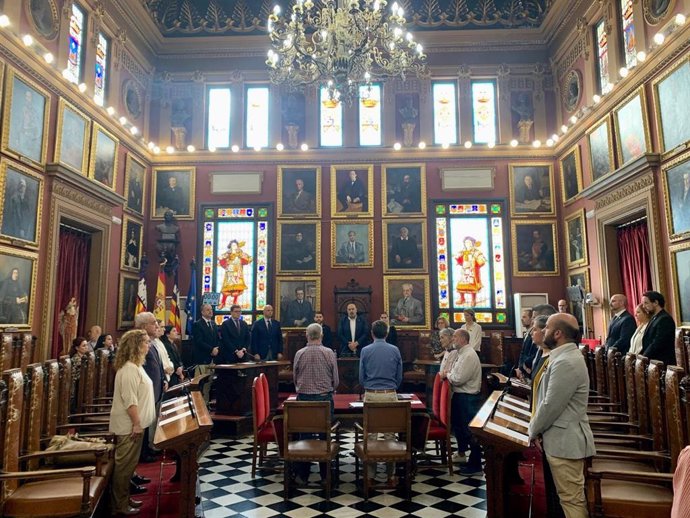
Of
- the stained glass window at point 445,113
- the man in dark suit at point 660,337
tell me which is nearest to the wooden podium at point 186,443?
the man in dark suit at point 660,337

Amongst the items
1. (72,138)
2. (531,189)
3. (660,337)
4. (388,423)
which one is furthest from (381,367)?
(531,189)

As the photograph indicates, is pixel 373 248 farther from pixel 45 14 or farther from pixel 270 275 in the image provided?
pixel 45 14

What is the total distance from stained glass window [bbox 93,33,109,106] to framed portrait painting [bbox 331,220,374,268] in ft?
19.5

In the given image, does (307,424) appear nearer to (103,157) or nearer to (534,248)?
(103,157)

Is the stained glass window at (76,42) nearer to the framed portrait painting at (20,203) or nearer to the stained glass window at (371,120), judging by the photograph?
the framed portrait painting at (20,203)

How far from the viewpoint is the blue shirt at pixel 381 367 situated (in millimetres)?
5883

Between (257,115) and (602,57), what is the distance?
828 centimetres

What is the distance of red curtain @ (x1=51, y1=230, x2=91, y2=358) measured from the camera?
9031mm

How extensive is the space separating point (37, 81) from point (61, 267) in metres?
3.31

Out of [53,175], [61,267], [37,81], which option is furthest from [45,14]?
[61,267]

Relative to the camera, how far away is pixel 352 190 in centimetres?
1288

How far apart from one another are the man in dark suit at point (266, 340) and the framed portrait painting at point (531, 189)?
263 inches

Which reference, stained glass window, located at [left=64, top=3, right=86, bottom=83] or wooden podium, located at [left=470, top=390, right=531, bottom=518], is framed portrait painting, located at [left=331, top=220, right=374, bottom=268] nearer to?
stained glass window, located at [left=64, top=3, right=86, bottom=83]

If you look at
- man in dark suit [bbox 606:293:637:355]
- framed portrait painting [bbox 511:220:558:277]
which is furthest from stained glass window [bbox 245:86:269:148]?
man in dark suit [bbox 606:293:637:355]
